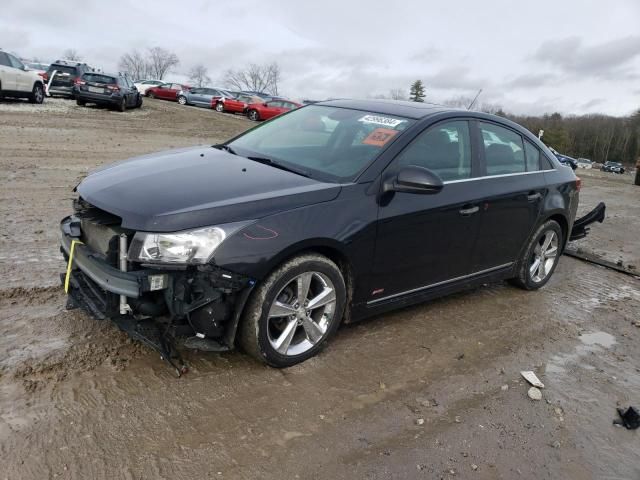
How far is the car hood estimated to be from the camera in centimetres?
297

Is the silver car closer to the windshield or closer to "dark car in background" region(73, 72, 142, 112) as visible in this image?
"dark car in background" region(73, 72, 142, 112)

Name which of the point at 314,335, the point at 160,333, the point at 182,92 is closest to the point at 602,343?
the point at 314,335

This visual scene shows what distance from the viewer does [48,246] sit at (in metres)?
5.03

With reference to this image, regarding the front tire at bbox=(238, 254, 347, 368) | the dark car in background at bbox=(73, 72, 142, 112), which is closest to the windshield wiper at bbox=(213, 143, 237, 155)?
the front tire at bbox=(238, 254, 347, 368)

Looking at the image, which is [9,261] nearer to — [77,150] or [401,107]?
[401,107]

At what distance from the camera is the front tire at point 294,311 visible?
316 cm

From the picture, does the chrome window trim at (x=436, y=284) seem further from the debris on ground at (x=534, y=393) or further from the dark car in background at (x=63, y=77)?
the dark car in background at (x=63, y=77)

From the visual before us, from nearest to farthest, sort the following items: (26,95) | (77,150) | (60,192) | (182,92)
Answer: (60,192)
(77,150)
(26,95)
(182,92)

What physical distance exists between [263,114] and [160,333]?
85.7ft

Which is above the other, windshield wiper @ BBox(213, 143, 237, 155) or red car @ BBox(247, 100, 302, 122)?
red car @ BBox(247, 100, 302, 122)

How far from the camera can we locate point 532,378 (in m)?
3.66

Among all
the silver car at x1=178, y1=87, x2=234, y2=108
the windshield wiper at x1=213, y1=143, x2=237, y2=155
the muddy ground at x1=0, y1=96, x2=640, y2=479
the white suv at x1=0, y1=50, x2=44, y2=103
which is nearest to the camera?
the muddy ground at x1=0, y1=96, x2=640, y2=479

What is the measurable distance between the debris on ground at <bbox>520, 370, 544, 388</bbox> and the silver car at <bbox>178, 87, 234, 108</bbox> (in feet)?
101

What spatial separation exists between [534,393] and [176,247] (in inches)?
95.6
